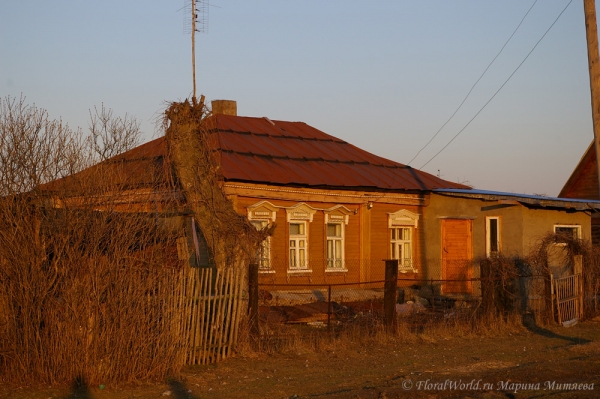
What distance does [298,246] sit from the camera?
2062cm

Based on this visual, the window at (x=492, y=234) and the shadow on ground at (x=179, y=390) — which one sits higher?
the window at (x=492, y=234)

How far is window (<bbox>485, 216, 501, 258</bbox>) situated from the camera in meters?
21.9

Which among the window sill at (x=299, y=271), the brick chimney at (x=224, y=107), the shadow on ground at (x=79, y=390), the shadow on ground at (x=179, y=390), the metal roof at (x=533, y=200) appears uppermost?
the brick chimney at (x=224, y=107)

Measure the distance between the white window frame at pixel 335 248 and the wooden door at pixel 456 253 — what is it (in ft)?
10.2

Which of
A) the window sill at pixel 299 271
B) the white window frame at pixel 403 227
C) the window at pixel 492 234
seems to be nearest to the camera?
the window sill at pixel 299 271

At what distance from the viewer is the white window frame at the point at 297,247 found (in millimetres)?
20406

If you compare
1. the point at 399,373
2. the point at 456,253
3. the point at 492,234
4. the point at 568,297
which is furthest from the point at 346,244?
the point at 399,373

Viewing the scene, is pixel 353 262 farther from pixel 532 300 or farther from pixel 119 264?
pixel 119 264

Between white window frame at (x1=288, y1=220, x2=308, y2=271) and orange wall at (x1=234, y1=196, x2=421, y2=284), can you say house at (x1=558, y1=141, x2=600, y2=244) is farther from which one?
white window frame at (x1=288, y1=220, x2=308, y2=271)

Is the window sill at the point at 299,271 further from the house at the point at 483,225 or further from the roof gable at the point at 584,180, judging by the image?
the roof gable at the point at 584,180

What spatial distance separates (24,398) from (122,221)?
264cm

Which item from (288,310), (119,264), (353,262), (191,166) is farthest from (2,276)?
(353,262)

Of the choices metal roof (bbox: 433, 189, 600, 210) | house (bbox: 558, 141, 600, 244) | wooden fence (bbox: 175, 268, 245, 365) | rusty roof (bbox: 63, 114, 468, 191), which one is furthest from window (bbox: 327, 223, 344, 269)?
house (bbox: 558, 141, 600, 244)

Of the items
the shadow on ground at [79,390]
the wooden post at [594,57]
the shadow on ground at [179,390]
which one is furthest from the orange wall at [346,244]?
the shadow on ground at [79,390]
